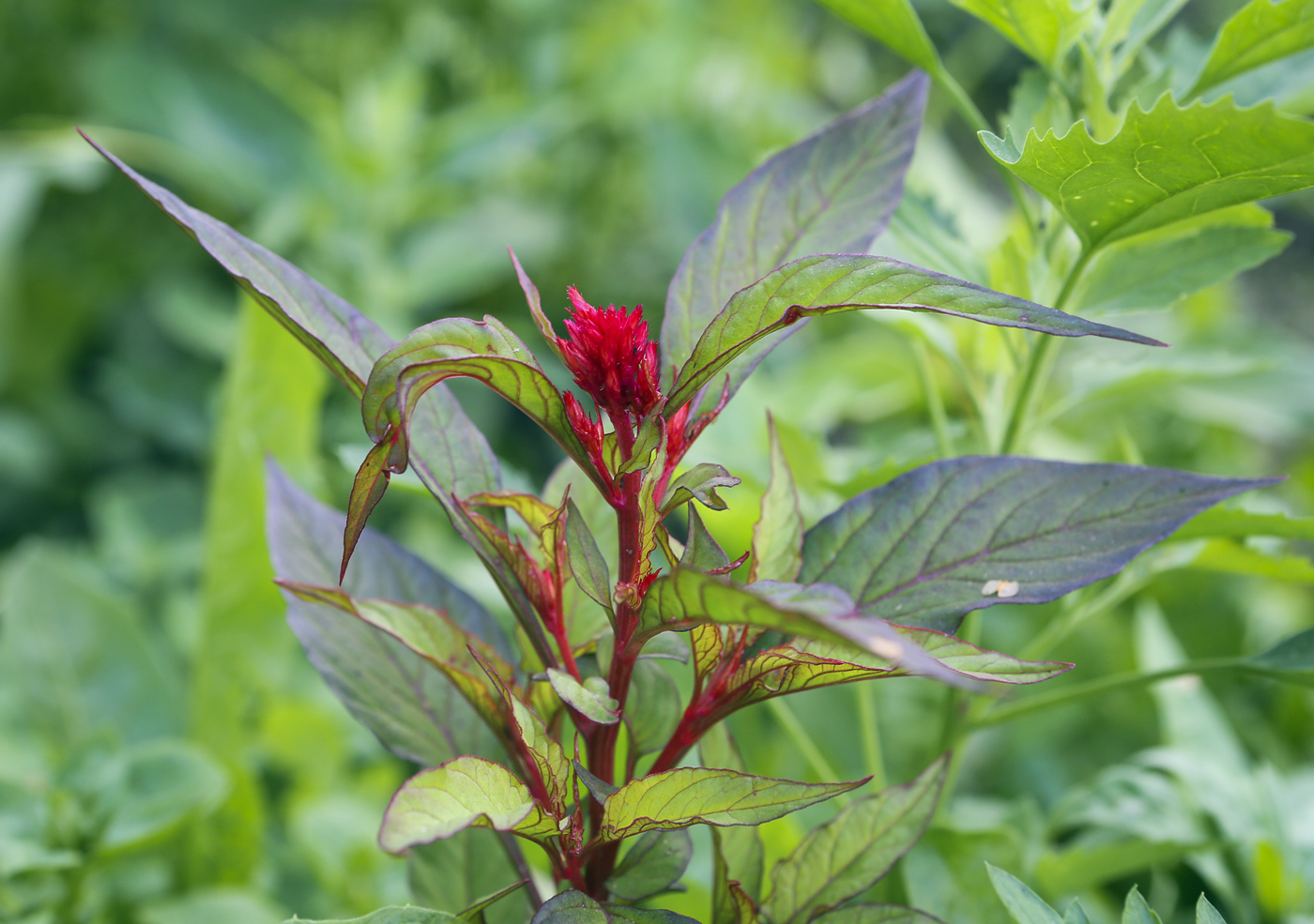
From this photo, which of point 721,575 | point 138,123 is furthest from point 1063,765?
point 138,123

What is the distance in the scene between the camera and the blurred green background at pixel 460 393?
1.86 ft

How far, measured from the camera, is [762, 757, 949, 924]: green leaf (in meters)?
0.38

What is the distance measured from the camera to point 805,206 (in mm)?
411

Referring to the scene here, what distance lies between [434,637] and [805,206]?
0.72ft

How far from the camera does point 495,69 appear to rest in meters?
1.52

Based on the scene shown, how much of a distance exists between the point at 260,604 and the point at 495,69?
42.0 inches

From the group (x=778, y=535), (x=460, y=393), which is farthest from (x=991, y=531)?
(x=460, y=393)

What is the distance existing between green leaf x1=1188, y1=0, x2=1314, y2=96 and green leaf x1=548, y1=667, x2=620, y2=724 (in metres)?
0.33

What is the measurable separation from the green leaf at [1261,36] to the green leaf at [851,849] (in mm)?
297

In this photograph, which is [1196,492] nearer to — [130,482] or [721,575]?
[721,575]

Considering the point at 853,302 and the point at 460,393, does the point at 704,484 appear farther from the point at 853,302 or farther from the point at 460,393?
the point at 460,393

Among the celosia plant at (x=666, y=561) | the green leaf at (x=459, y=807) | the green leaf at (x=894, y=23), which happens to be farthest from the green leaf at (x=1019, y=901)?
the green leaf at (x=894, y=23)

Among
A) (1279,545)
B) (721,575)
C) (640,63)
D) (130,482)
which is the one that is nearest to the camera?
(721,575)

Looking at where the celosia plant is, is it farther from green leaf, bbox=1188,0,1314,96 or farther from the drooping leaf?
green leaf, bbox=1188,0,1314,96
